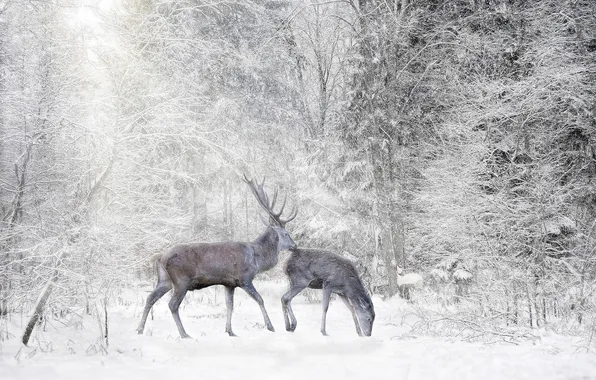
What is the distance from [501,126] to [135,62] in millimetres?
7842

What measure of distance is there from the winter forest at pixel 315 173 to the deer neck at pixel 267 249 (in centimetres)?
39

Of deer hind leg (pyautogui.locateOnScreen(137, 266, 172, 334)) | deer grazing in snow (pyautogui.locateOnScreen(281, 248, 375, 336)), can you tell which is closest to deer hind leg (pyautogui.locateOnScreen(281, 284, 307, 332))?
deer grazing in snow (pyautogui.locateOnScreen(281, 248, 375, 336))

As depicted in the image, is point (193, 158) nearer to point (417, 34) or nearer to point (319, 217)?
point (319, 217)

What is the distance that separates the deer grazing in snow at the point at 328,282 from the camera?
734 cm

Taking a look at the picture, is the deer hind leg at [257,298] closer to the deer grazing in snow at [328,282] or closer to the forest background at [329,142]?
the deer grazing in snow at [328,282]

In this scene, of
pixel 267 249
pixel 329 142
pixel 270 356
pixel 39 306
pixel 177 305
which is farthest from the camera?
pixel 329 142

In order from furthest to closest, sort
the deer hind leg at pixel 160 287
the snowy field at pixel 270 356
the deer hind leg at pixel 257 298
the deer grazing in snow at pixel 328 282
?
the deer hind leg at pixel 257 298
the deer grazing in snow at pixel 328 282
the deer hind leg at pixel 160 287
the snowy field at pixel 270 356

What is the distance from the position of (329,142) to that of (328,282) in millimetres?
7842

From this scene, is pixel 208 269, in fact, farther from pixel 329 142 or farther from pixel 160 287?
pixel 329 142

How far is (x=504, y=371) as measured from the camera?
4.40 metres

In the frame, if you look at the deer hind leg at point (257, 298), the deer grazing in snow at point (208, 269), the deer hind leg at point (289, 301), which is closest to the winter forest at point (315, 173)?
the deer hind leg at point (289, 301)

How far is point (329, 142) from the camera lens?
48.5 feet

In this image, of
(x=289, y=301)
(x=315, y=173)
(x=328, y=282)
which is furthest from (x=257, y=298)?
(x=315, y=173)

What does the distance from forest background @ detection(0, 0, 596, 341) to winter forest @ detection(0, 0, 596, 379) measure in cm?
7
